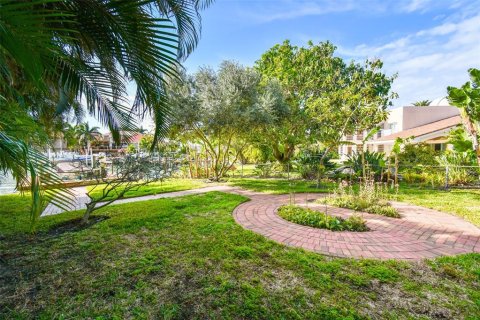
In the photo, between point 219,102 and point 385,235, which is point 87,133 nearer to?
point 219,102

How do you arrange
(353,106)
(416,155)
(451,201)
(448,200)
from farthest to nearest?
1. (416,155)
2. (353,106)
3. (448,200)
4. (451,201)

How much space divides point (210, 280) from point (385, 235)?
3.69m

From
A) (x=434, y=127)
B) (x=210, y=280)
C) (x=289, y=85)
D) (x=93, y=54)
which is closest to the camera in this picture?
(x=210, y=280)

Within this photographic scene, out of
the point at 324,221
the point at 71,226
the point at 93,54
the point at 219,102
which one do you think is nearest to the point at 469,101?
the point at 324,221

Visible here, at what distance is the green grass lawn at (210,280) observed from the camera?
8.41 feet

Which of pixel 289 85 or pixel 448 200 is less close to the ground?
pixel 289 85

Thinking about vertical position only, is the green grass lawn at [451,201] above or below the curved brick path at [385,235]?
above

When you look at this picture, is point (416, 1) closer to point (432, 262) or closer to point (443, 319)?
point (432, 262)

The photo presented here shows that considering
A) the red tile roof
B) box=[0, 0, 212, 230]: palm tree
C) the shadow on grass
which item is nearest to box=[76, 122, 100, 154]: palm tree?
the shadow on grass

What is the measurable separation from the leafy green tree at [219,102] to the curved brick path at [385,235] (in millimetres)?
5436

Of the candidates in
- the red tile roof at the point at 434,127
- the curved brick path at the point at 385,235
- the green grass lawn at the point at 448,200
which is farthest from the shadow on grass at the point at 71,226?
the red tile roof at the point at 434,127

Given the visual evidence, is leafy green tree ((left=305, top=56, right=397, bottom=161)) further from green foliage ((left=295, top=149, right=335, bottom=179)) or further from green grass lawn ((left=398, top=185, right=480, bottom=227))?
green grass lawn ((left=398, top=185, right=480, bottom=227))

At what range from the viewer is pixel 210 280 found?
3131mm

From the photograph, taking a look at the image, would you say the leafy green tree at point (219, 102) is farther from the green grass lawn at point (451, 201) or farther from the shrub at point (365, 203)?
the green grass lawn at point (451, 201)
